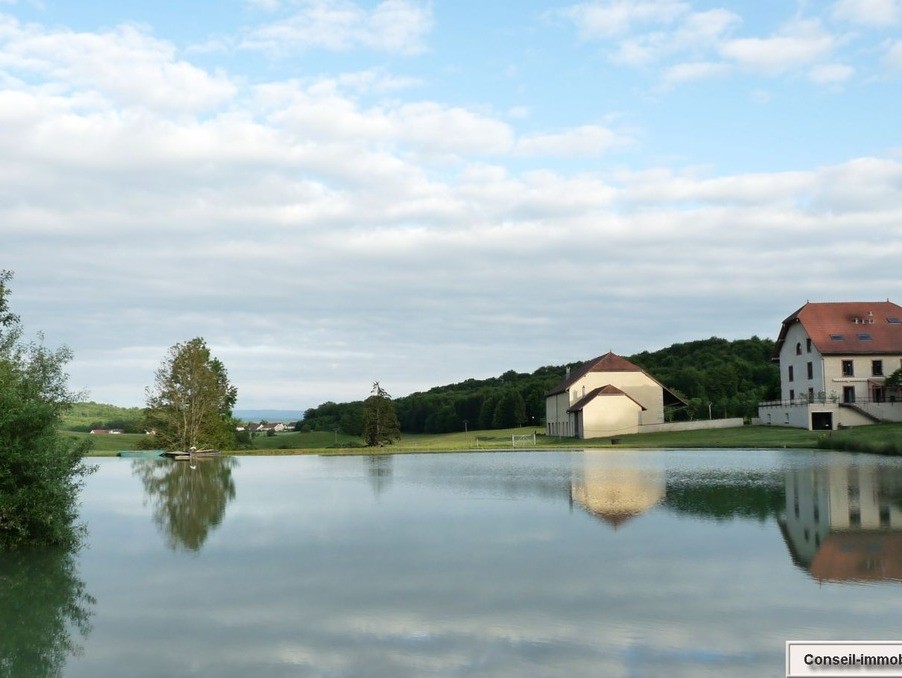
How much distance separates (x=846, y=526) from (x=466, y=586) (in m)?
9.30

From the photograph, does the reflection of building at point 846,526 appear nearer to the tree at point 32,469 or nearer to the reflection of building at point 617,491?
the reflection of building at point 617,491

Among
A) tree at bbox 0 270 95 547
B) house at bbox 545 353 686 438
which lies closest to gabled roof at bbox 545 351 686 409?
house at bbox 545 353 686 438

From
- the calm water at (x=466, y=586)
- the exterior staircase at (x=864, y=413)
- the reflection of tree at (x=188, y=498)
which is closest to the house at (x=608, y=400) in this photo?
the exterior staircase at (x=864, y=413)

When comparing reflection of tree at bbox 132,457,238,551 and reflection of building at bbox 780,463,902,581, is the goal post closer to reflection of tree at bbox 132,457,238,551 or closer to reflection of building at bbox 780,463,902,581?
reflection of tree at bbox 132,457,238,551

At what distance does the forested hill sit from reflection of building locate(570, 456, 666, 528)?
5189 cm

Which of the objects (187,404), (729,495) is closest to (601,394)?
(187,404)

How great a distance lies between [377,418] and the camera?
77.4 meters

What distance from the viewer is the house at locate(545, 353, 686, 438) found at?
258 feet

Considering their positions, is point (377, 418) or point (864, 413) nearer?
point (864, 413)

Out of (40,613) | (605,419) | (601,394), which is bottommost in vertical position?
(40,613)

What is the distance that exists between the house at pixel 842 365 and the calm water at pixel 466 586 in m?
40.3

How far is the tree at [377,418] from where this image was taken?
253 ft

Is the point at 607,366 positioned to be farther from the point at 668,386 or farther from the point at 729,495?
the point at 729,495

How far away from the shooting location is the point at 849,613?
416 inches
